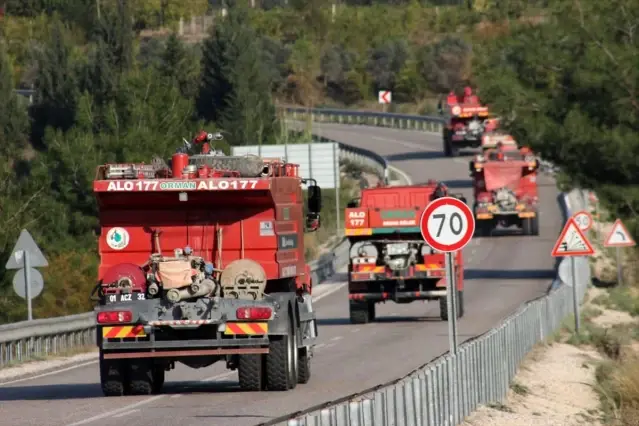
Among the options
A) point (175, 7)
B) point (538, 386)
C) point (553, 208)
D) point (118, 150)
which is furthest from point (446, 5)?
point (538, 386)

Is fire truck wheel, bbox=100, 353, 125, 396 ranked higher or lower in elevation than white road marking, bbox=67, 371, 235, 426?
higher

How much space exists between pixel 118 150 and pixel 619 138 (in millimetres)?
18686

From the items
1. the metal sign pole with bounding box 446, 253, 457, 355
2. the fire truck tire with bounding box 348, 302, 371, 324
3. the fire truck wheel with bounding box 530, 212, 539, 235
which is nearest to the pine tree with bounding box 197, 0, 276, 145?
the fire truck wheel with bounding box 530, 212, 539, 235

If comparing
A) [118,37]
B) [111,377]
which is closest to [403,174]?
[118,37]

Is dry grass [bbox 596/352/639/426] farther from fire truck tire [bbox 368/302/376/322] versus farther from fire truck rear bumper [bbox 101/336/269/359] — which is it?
fire truck tire [bbox 368/302/376/322]

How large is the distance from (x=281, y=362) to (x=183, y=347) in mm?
1207

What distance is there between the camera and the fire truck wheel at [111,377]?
1886 cm

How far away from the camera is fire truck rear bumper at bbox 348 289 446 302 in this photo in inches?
1291

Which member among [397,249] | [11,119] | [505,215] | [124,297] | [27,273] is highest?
[11,119]

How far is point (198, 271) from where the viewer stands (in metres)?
18.4

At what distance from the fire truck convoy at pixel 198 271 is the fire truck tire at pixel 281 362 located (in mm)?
12

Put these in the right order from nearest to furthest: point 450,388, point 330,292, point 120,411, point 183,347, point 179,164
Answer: point 450,388
point 120,411
point 183,347
point 179,164
point 330,292

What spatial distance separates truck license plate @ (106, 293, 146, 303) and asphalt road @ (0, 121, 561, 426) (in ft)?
3.83

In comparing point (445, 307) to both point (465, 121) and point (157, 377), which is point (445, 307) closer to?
point (157, 377)
